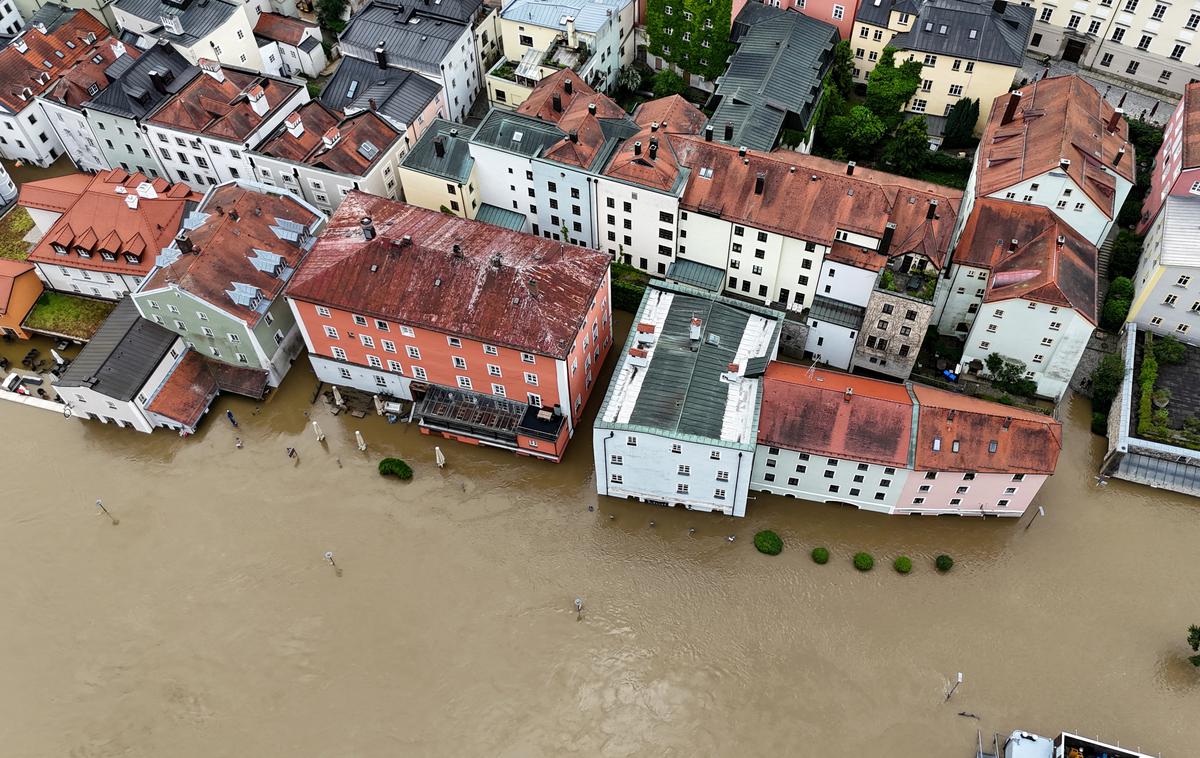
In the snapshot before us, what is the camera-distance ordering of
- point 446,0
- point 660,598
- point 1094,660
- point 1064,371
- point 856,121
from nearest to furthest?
point 1094,660, point 660,598, point 1064,371, point 856,121, point 446,0

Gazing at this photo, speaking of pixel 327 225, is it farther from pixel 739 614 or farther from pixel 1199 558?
pixel 1199 558

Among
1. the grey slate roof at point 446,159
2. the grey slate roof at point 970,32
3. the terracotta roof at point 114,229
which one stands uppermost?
the grey slate roof at point 970,32

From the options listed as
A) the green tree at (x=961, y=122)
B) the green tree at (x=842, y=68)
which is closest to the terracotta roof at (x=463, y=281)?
the green tree at (x=842, y=68)

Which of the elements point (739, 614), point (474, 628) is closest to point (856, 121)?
point (739, 614)

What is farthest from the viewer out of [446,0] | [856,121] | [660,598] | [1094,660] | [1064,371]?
[446,0]

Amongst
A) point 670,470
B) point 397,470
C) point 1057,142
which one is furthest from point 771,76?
point 397,470

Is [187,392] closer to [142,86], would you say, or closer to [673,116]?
[142,86]

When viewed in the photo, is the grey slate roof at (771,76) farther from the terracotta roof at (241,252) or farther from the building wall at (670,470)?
the terracotta roof at (241,252)
